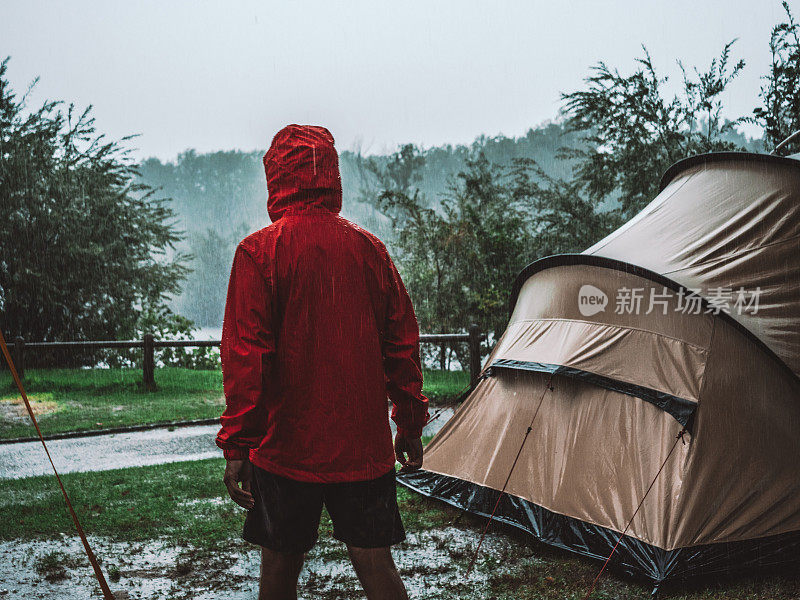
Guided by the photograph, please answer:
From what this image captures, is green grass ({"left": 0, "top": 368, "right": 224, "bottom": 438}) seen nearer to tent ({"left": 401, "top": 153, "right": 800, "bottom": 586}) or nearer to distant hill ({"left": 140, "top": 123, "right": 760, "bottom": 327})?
tent ({"left": 401, "top": 153, "right": 800, "bottom": 586})

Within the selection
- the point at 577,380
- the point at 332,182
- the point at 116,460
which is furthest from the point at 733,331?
the point at 116,460

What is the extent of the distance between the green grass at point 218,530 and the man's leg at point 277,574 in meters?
1.58

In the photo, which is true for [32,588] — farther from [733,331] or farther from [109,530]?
[733,331]

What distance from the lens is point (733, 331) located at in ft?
11.9

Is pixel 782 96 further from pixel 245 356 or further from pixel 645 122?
pixel 245 356

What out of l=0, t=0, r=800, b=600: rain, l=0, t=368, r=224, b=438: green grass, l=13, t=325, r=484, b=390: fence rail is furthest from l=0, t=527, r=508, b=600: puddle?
l=13, t=325, r=484, b=390: fence rail

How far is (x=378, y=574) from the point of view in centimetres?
194

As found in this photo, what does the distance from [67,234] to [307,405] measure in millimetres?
14581

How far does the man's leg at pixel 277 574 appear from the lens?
198cm

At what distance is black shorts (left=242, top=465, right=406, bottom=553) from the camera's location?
1.95m

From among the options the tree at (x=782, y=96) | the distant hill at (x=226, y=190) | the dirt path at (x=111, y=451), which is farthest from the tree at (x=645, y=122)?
the distant hill at (x=226, y=190)

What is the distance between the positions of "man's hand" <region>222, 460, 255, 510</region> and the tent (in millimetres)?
2245

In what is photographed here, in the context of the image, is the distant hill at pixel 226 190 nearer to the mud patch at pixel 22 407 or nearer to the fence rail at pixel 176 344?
the mud patch at pixel 22 407

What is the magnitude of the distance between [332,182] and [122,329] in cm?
1434
